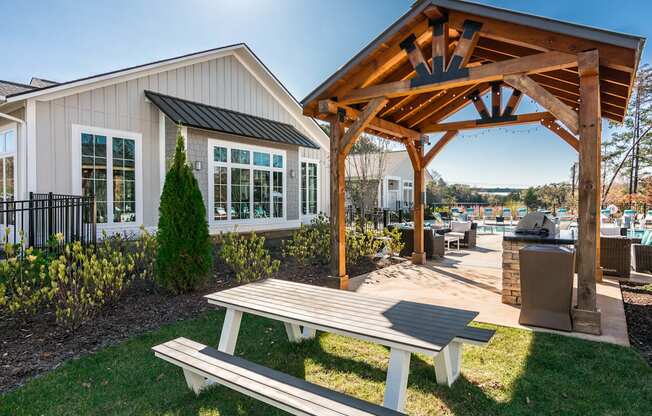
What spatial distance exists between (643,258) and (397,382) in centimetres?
750

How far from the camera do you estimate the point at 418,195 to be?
319 inches

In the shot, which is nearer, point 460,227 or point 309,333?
point 309,333

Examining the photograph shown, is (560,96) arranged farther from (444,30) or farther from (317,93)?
(317,93)

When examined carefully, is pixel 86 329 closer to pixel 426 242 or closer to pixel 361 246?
pixel 361 246

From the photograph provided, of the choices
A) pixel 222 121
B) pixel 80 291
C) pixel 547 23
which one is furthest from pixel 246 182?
pixel 547 23

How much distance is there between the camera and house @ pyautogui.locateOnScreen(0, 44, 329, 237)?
699 centimetres

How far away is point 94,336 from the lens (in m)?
3.99

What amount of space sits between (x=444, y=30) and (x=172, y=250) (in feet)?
15.5

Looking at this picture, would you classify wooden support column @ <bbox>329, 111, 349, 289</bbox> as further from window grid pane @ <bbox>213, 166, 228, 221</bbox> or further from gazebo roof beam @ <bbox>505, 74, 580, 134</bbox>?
window grid pane @ <bbox>213, 166, 228, 221</bbox>

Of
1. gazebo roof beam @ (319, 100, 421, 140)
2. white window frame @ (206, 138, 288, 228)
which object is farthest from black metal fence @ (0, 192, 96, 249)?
gazebo roof beam @ (319, 100, 421, 140)

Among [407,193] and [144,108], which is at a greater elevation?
[144,108]

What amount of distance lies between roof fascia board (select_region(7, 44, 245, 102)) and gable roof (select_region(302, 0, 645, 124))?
4.35 meters

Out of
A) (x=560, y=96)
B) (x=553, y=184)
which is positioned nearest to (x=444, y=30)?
(x=560, y=96)

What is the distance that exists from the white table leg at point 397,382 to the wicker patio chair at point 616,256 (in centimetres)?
631
